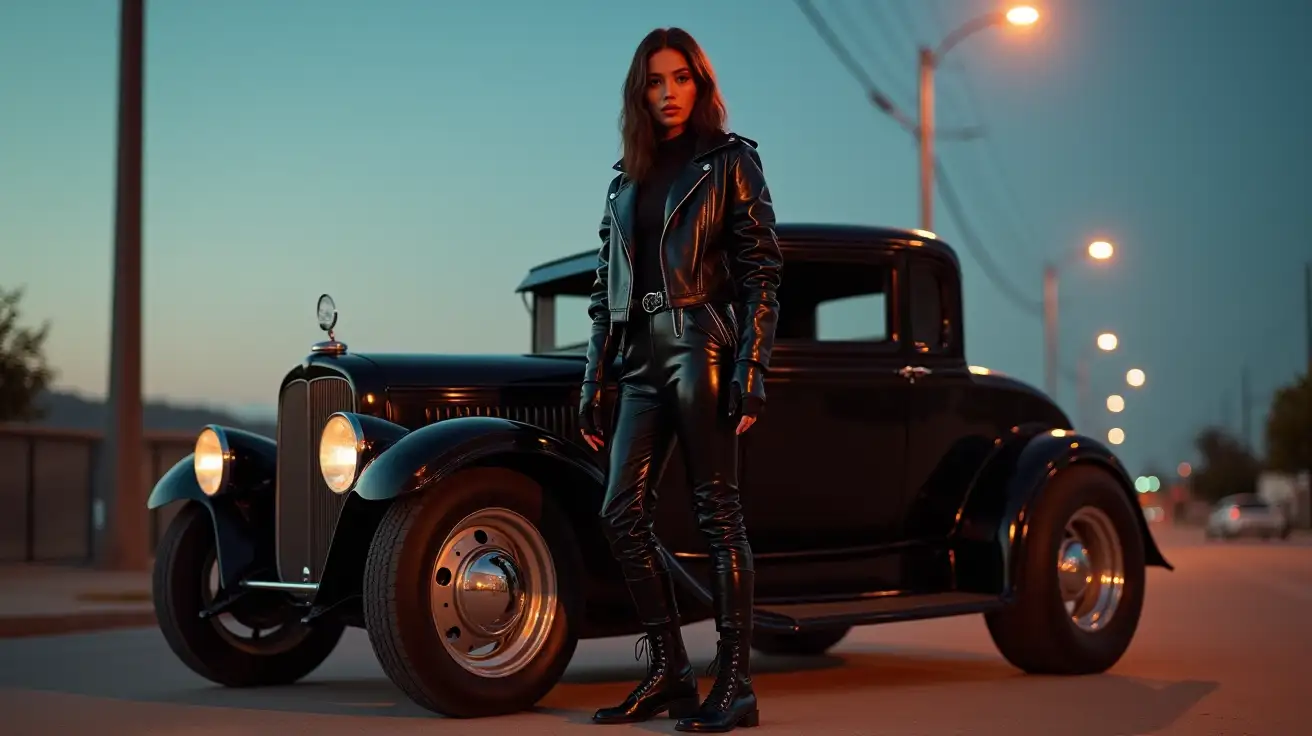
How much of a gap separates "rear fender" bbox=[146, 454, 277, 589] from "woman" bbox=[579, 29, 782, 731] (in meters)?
2.11

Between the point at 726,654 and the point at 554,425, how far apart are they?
5.40ft

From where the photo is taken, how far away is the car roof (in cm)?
786

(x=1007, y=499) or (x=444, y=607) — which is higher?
(x=1007, y=499)

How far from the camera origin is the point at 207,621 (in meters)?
7.64

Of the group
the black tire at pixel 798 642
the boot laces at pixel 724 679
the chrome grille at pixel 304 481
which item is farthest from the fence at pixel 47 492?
the boot laces at pixel 724 679

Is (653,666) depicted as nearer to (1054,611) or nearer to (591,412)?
(591,412)

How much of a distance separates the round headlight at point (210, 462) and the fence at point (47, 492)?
1258cm

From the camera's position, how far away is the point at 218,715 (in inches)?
258

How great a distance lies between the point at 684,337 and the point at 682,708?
1.34m

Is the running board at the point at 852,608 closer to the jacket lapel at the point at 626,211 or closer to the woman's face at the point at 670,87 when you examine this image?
the jacket lapel at the point at 626,211

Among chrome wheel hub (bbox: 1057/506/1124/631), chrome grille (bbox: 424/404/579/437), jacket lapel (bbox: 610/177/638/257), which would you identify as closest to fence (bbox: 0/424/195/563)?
chrome grille (bbox: 424/404/579/437)

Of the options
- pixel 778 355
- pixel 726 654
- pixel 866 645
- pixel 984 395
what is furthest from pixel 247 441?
pixel 866 645

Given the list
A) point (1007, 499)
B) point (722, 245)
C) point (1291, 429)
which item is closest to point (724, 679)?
point (722, 245)

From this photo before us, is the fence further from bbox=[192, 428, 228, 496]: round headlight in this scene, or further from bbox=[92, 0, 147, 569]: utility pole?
bbox=[192, 428, 228, 496]: round headlight
